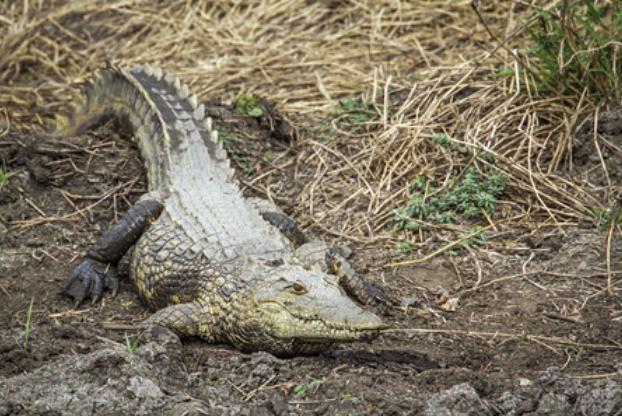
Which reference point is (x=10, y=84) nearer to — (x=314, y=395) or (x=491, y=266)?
(x=491, y=266)

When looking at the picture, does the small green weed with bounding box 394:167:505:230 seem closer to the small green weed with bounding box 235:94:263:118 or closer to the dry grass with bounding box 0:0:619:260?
the dry grass with bounding box 0:0:619:260

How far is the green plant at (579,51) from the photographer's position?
18.2 ft

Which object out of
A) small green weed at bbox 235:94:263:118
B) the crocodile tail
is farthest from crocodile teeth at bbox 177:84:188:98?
small green weed at bbox 235:94:263:118

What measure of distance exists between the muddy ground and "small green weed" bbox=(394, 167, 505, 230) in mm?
243

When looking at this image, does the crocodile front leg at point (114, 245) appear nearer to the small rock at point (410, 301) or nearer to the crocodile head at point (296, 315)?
the crocodile head at point (296, 315)

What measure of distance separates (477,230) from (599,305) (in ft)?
3.16

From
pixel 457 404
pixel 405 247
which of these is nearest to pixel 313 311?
pixel 457 404

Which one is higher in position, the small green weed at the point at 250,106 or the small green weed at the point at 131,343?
the small green weed at the point at 250,106

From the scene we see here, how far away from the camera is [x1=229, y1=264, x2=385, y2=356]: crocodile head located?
4148 millimetres

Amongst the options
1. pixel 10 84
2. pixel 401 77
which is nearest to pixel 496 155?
pixel 401 77

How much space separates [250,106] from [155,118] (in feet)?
2.53

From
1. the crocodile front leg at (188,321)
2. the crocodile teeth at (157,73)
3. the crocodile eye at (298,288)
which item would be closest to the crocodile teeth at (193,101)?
the crocodile teeth at (157,73)

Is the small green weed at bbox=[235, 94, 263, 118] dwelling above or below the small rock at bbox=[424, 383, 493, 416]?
above

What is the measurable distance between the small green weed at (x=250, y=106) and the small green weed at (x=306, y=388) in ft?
9.70
